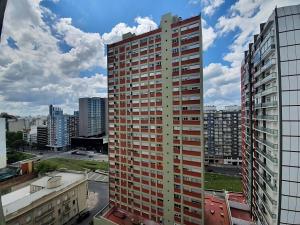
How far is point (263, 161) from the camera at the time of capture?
2227 centimetres

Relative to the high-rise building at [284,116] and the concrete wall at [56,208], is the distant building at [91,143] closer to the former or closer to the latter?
the concrete wall at [56,208]

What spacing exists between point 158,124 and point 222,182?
34272 millimetres

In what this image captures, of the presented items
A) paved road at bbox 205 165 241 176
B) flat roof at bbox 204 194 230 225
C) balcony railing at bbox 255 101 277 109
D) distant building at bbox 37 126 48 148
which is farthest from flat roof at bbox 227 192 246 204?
distant building at bbox 37 126 48 148

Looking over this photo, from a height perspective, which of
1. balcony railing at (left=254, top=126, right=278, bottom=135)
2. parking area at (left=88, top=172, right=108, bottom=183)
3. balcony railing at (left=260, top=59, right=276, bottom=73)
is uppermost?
balcony railing at (left=260, top=59, right=276, bottom=73)

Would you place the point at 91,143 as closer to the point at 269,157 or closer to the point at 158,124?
the point at 158,124

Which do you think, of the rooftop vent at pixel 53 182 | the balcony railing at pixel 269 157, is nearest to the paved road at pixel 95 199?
the rooftop vent at pixel 53 182

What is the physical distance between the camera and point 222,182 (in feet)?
169

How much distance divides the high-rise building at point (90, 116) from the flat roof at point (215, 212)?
8811 cm

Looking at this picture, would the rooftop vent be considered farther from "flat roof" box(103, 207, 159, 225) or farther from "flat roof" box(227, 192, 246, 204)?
"flat roof" box(227, 192, 246, 204)

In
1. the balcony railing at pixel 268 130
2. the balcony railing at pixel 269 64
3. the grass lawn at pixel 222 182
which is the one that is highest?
the balcony railing at pixel 269 64

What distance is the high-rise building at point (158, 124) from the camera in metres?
26.4

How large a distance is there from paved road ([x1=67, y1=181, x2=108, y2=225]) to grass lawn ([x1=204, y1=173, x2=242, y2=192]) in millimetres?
26670

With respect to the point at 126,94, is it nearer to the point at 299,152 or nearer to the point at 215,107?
the point at 299,152

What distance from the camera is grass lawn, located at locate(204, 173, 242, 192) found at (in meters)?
47.6
